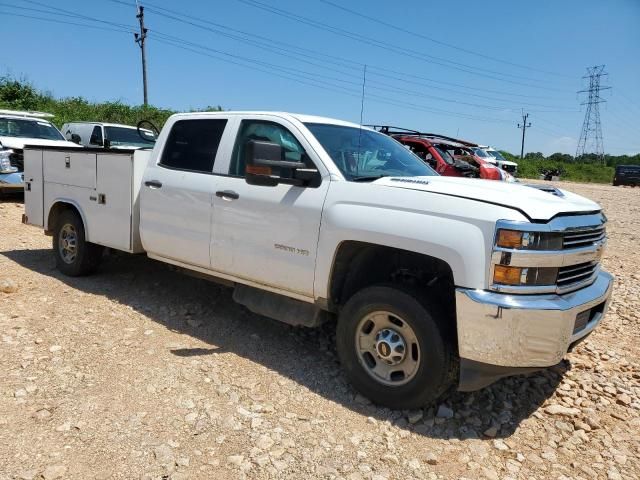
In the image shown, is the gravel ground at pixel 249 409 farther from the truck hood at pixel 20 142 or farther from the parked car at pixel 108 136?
the parked car at pixel 108 136

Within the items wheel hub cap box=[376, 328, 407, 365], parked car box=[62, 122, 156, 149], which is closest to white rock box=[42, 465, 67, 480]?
wheel hub cap box=[376, 328, 407, 365]

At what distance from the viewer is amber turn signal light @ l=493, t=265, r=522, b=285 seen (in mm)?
2975

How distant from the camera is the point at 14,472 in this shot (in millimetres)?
2711

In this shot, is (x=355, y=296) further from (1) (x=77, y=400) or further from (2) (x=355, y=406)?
(1) (x=77, y=400)

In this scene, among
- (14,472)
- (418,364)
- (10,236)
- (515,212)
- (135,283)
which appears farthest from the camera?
(10,236)

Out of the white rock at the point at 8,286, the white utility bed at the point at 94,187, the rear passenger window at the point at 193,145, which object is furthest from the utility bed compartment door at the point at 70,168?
the white rock at the point at 8,286

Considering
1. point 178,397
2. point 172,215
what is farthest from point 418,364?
point 172,215

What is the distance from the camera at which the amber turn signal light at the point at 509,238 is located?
2953mm

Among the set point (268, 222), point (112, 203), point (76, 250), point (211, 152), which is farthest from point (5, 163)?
point (268, 222)

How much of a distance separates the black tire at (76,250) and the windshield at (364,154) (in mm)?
3146

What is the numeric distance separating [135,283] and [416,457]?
4.03 m

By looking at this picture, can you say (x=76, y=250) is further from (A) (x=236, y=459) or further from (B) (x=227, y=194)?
(A) (x=236, y=459)

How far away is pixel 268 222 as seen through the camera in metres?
4.03

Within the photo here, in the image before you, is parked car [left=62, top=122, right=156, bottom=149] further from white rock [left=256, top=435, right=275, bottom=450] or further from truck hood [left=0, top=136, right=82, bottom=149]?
white rock [left=256, top=435, right=275, bottom=450]
